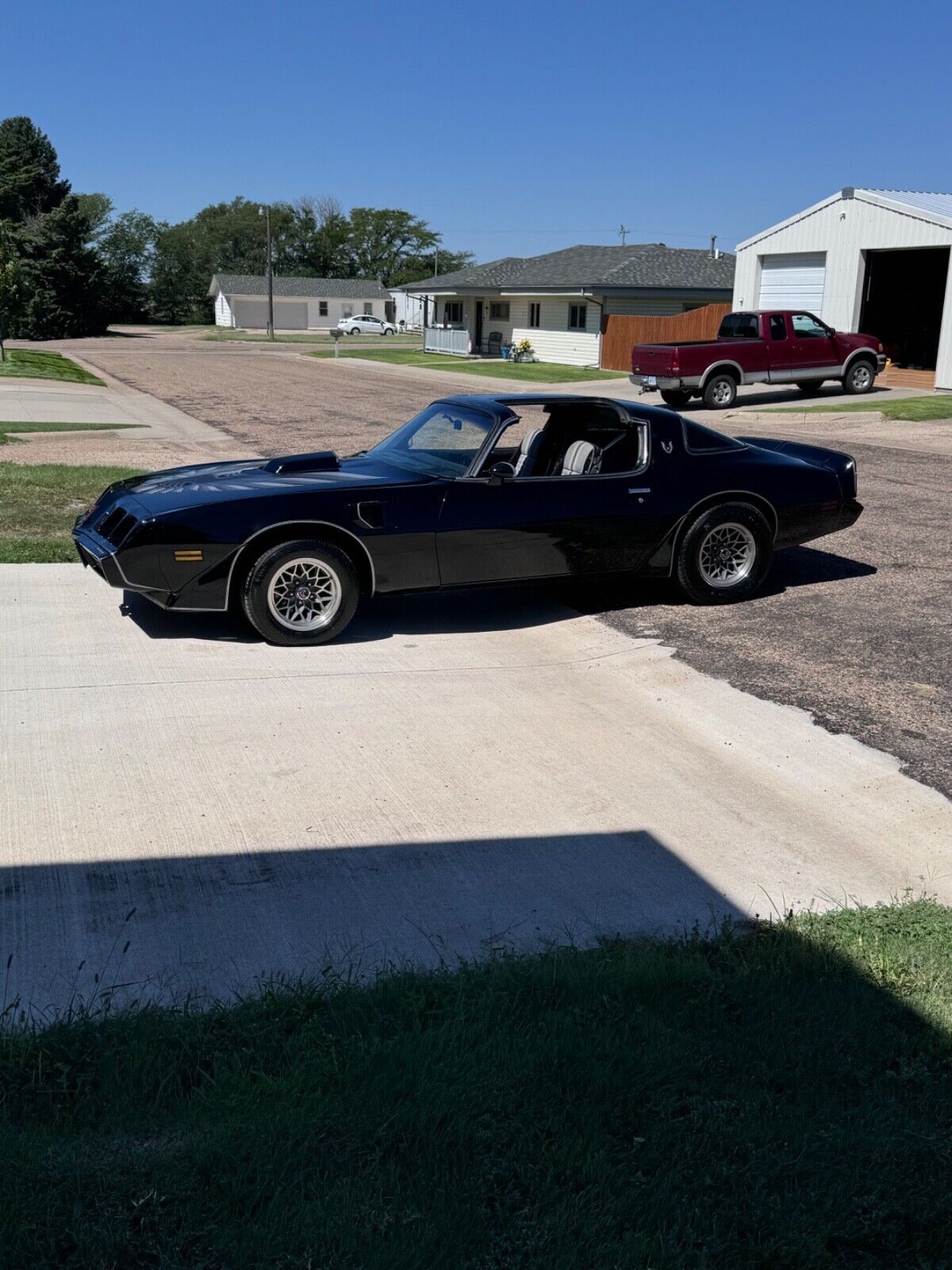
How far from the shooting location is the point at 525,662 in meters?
7.50

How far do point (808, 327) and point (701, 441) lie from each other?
20142mm

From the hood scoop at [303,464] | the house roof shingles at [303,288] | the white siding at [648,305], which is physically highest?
the house roof shingles at [303,288]

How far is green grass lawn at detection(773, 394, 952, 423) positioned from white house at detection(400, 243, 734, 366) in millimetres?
18280

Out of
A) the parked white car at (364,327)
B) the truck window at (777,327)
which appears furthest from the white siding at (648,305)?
the parked white car at (364,327)

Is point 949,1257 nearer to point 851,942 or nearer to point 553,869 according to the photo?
point 851,942

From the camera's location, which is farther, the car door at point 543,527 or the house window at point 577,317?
the house window at point 577,317

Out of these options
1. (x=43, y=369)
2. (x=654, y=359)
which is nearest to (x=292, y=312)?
(x=43, y=369)

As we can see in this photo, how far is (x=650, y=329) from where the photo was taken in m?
40.6

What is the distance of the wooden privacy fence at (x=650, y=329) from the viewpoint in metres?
39.6

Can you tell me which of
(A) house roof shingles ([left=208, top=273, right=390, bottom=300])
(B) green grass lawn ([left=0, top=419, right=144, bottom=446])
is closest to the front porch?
(B) green grass lawn ([left=0, top=419, right=144, bottom=446])

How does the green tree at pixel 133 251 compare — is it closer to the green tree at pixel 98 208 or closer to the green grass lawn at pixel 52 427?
the green tree at pixel 98 208

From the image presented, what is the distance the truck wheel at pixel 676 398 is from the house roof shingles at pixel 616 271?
17523 millimetres

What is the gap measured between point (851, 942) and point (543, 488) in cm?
444

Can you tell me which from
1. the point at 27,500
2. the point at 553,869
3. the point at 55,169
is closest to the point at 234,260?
the point at 55,169
